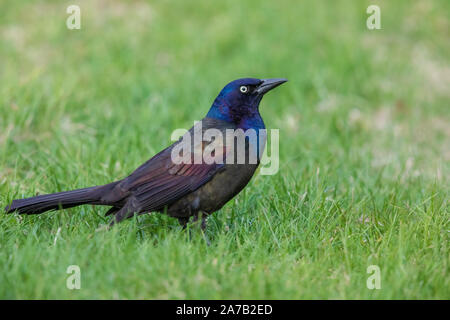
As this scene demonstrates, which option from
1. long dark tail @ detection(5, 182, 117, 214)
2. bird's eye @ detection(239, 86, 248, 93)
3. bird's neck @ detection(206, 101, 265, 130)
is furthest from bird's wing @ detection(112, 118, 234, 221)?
bird's eye @ detection(239, 86, 248, 93)

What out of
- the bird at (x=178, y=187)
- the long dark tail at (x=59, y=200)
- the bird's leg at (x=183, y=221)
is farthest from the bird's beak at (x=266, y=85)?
Answer: the long dark tail at (x=59, y=200)

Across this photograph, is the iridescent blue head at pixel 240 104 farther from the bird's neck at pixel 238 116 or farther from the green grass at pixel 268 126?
Answer: the green grass at pixel 268 126

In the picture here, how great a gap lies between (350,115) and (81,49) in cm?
345

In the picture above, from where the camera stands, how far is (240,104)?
415 cm

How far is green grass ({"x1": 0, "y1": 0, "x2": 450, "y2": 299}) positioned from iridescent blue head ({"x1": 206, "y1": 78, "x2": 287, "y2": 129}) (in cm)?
62

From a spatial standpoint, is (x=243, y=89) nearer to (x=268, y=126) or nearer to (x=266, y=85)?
(x=266, y=85)

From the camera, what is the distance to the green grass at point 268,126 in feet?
10.9

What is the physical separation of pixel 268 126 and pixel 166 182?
2.80 m

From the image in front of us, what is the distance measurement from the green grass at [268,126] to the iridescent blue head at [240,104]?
24.3 inches

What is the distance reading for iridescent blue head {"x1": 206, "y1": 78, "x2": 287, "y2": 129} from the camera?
4.12 meters

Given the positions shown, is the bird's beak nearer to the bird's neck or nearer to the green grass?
the bird's neck

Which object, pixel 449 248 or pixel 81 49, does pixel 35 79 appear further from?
pixel 449 248
